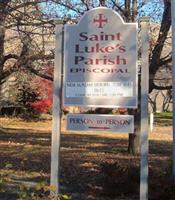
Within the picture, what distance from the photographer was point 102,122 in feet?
24.2

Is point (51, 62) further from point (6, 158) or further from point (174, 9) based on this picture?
point (174, 9)

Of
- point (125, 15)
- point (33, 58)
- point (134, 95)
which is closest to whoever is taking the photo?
point (134, 95)

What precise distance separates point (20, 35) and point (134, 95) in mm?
8264

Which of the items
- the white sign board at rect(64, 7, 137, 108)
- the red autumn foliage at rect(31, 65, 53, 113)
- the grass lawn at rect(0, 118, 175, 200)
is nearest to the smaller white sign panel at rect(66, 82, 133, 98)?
the white sign board at rect(64, 7, 137, 108)

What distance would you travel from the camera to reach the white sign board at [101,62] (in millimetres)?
7305

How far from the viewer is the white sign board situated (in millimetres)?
7305

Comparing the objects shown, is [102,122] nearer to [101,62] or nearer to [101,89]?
[101,89]

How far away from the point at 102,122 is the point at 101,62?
0.77 metres

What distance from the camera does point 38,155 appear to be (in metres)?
13.8

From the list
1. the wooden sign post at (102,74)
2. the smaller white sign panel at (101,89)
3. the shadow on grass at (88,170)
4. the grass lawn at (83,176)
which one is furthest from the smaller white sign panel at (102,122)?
the shadow on grass at (88,170)

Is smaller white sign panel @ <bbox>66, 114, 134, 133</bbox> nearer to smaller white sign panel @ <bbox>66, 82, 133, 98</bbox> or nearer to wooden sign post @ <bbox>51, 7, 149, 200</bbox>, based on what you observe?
wooden sign post @ <bbox>51, 7, 149, 200</bbox>

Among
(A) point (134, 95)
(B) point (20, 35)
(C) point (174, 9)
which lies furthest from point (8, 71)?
(A) point (134, 95)

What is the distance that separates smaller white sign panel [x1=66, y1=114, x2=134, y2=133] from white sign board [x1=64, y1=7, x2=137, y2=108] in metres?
0.16

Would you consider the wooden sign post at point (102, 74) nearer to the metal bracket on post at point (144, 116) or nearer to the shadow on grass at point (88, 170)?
the metal bracket on post at point (144, 116)
